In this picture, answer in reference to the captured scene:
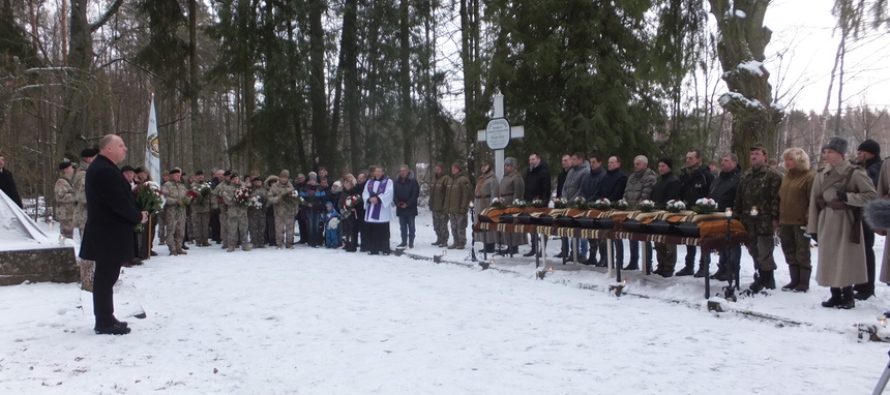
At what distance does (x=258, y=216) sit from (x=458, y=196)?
454 cm

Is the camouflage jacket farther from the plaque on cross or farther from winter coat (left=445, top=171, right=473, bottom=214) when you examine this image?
the plaque on cross

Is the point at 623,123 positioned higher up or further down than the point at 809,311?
higher up

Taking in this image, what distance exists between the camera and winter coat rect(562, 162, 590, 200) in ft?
32.1

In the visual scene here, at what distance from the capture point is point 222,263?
10.8 metres

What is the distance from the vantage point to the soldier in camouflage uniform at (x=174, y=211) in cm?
1210

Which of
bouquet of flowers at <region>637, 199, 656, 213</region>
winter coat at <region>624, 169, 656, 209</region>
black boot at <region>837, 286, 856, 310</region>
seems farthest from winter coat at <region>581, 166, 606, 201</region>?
black boot at <region>837, 286, 856, 310</region>

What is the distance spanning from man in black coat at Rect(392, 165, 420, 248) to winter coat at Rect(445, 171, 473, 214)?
33.0 inches

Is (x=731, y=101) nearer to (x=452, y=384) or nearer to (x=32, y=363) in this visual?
(x=452, y=384)

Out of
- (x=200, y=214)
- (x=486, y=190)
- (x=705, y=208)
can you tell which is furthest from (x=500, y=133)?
(x=200, y=214)

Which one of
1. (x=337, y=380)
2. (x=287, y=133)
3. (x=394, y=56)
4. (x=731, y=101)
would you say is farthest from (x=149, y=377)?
(x=394, y=56)

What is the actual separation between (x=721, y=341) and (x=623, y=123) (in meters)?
8.57

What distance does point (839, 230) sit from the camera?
6.04 meters

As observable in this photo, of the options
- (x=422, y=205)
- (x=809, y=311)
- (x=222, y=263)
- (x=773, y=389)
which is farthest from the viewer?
(x=422, y=205)

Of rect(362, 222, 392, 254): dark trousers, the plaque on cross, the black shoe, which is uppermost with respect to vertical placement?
the plaque on cross
